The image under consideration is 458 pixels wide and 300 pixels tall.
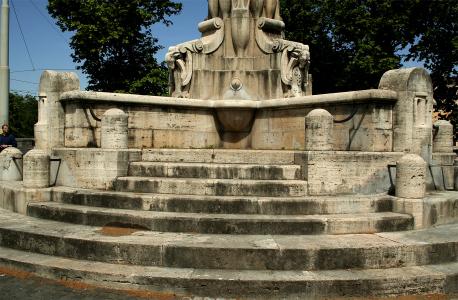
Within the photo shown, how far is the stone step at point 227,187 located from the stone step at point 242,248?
3.38ft

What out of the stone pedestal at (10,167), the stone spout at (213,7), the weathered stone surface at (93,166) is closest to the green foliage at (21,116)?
the stone pedestal at (10,167)

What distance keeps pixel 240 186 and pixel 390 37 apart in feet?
77.9

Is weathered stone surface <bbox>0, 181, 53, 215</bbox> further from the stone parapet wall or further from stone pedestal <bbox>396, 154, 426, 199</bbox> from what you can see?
stone pedestal <bbox>396, 154, 426, 199</bbox>

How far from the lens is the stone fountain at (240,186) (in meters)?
5.00

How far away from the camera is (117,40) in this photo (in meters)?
25.0

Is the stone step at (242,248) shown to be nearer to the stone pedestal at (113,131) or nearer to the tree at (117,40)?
the stone pedestal at (113,131)

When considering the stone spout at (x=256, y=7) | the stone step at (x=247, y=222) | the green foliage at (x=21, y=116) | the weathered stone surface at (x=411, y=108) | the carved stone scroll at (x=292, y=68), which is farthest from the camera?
the green foliage at (x=21, y=116)

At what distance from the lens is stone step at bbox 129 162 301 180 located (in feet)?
22.8

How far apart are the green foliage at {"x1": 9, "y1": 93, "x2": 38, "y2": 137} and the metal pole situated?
36.8 metres

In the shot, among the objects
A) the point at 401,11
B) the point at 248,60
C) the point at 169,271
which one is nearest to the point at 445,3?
the point at 401,11

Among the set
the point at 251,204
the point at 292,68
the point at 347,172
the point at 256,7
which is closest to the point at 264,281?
the point at 251,204

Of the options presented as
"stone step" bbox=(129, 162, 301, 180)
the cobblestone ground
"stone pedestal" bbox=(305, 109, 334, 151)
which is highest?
"stone pedestal" bbox=(305, 109, 334, 151)

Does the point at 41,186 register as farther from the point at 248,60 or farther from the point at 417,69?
the point at 417,69

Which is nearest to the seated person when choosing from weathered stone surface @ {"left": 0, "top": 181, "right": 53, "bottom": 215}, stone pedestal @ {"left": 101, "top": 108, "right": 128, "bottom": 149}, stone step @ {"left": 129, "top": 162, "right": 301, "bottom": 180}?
weathered stone surface @ {"left": 0, "top": 181, "right": 53, "bottom": 215}
